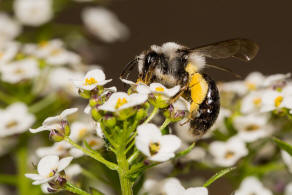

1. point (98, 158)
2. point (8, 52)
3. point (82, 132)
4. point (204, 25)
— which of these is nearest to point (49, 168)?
point (98, 158)

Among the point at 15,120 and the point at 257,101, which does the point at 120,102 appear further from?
the point at 15,120

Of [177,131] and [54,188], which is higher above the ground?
[177,131]

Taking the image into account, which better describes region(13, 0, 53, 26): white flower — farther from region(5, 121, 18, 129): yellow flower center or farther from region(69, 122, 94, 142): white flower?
region(69, 122, 94, 142): white flower

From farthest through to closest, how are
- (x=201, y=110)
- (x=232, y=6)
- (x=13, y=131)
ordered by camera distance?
(x=232, y=6)
(x=13, y=131)
(x=201, y=110)

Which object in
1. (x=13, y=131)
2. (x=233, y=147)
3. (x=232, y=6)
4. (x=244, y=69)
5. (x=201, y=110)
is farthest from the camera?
(x=232, y=6)

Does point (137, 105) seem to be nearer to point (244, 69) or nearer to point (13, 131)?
point (13, 131)

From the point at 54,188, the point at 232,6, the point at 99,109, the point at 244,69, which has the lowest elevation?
the point at 54,188

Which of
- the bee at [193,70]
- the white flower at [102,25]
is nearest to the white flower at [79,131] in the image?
the bee at [193,70]

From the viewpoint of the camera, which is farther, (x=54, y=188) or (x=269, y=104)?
(x=269, y=104)

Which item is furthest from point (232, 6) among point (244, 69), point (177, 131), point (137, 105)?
point (137, 105)
